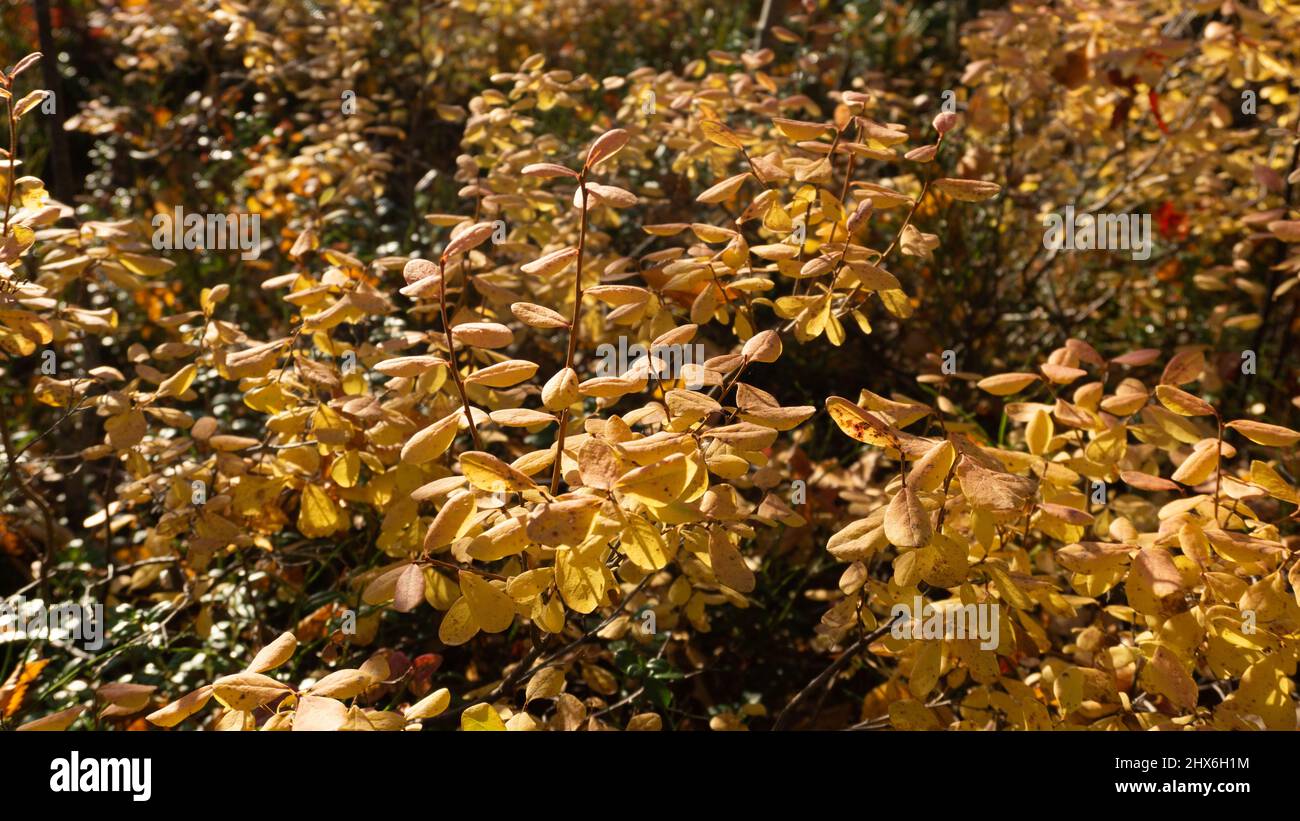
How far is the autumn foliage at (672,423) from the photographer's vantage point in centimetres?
135

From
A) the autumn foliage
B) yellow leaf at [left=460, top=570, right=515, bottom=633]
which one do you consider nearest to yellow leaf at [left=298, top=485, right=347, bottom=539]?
the autumn foliage

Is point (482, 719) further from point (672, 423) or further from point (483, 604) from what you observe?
point (672, 423)

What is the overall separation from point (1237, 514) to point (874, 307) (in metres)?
1.80

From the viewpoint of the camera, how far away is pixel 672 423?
134cm

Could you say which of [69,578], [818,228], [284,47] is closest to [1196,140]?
[818,228]

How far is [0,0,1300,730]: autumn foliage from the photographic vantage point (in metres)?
1.35

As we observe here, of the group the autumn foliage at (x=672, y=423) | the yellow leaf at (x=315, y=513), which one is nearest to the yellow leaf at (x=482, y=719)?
the autumn foliage at (x=672, y=423)

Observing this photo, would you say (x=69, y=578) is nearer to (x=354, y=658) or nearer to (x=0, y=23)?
(x=354, y=658)

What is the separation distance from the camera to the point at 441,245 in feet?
11.6

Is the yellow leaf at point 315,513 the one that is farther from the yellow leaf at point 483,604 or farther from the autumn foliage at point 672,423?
the yellow leaf at point 483,604

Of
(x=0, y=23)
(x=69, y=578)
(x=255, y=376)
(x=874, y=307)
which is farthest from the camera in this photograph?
(x=0, y=23)

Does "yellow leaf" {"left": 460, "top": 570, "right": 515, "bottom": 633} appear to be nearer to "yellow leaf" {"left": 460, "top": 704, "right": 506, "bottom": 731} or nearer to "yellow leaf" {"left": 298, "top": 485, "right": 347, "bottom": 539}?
"yellow leaf" {"left": 460, "top": 704, "right": 506, "bottom": 731}

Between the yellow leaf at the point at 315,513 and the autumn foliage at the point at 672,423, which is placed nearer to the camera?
the autumn foliage at the point at 672,423

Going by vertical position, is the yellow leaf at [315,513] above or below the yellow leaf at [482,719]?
above
